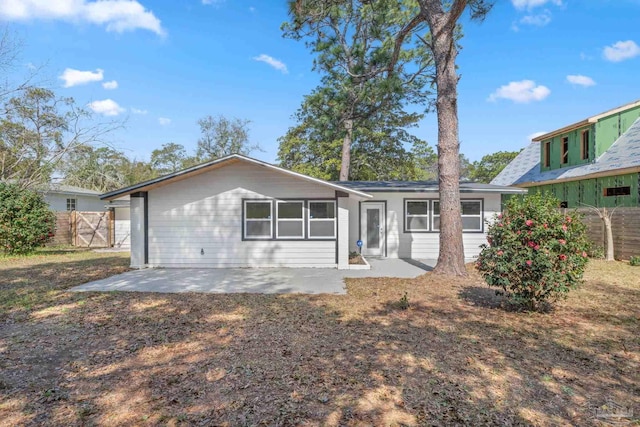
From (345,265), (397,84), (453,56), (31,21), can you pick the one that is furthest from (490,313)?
(31,21)

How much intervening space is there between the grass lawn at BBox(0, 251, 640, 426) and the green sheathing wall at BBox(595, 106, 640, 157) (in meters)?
10.1

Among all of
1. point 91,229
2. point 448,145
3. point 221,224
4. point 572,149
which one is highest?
point 572,149

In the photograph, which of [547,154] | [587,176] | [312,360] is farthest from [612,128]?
[312,360]

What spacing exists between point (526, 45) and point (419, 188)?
801cm

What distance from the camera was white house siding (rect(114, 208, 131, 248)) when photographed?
16.7 metres

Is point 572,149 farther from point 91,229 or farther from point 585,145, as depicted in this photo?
point 91,229

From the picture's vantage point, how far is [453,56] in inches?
343

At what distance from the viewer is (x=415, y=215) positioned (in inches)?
488

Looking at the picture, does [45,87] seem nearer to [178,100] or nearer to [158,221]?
[178,100]

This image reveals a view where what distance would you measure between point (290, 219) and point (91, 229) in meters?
12.2

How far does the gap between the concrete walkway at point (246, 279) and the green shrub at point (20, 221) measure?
6.56 metres

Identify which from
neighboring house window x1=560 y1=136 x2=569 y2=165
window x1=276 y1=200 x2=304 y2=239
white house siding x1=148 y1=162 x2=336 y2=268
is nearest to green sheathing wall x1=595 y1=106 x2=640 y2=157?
neighboring house window x1=560 y1=136 x2=569 y2=165

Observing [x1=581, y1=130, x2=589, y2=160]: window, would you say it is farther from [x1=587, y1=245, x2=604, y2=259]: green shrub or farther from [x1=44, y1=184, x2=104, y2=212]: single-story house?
[x1=44, y1=184, x2=104, y2=212]: single-story house

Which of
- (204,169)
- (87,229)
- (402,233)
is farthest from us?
(87,229)
